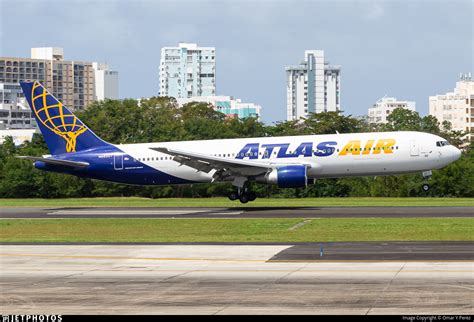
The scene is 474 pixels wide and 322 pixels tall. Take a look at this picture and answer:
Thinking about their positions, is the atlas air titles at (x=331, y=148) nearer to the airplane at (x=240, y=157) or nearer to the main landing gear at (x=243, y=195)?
the airplane at (x=240, y=157)

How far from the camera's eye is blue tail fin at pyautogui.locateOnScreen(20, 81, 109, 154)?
54.1 meters

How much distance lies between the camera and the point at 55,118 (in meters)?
54.2

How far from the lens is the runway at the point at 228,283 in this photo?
18078mm

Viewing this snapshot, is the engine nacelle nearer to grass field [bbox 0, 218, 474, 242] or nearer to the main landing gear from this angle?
the main landing gear

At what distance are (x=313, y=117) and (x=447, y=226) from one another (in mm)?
79547

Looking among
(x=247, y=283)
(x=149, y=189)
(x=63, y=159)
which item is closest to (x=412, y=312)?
(x=247, y=283)

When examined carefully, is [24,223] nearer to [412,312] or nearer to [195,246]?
[195,246]

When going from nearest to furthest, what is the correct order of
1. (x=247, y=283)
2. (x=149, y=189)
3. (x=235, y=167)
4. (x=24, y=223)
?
(x=247, y=283) < (x=24, y=223) < (x=235, y=167) < (x=149, y=189)

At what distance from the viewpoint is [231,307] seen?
18.1m

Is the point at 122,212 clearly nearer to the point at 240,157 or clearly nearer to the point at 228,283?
the point at 240,157

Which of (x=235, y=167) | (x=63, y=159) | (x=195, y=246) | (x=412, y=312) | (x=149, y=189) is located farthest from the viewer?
(x=149, y=189)

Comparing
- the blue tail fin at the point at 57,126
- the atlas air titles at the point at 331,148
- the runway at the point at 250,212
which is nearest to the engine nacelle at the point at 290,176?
the atlas air titles at the point at 331,148

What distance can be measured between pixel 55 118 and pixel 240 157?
38.2ft
